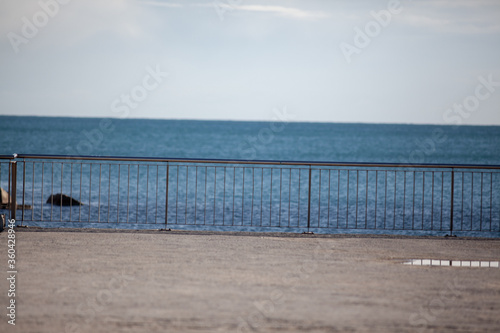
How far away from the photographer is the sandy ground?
5398 mm

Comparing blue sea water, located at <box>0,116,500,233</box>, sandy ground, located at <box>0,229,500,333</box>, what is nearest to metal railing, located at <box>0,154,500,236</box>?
blue sea water, located at <box>0,116,500,233</box>

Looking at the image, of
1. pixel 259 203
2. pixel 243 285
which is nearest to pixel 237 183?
Result: pixel 259 203

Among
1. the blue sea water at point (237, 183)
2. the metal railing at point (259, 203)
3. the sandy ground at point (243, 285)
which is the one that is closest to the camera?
the sandy ground at point (243, 285)

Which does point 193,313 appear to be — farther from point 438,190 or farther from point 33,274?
point 438,190

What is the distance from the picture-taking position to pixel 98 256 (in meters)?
8.12

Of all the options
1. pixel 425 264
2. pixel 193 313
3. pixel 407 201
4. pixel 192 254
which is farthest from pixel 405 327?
pixel 407 201

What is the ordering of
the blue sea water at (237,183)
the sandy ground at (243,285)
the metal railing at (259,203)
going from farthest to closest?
the blue sea water at (237,183)
the metal railing at (259,203)
the sandy ground at (243,285)

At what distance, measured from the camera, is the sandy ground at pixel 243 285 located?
540 cm

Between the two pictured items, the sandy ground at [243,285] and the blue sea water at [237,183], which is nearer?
the sandy ground at [243,285]

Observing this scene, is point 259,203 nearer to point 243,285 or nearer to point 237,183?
point 237,183

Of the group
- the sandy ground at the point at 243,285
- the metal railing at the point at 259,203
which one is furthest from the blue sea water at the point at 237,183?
the sandy ground at the point at 243,285

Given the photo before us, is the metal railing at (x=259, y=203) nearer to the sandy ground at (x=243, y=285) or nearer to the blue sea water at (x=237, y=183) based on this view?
the blue sea water at (x=237, y=183)

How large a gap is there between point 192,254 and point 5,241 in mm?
2711

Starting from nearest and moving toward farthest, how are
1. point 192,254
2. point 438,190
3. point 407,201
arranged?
point 192,254 → point 407,201 → point 438,190
